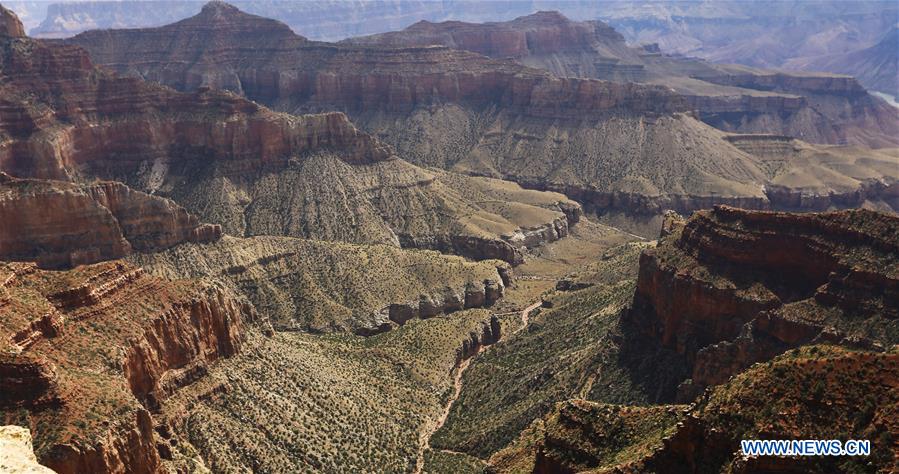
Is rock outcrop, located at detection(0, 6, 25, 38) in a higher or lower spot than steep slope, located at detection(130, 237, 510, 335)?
higher

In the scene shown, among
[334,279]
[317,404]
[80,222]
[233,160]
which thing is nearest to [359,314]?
[334,279]

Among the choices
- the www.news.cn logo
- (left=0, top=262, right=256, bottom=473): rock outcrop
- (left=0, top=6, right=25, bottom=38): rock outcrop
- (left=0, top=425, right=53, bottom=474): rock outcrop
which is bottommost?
(left=0, top=262, right=256, bottom=473): rock outcrop

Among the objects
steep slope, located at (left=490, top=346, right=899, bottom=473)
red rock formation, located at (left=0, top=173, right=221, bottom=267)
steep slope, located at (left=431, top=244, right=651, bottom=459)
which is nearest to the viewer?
steep slope, located at (left=490, top=346, right=899, bottom=473)

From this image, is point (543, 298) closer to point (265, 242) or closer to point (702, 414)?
point (265, 242)

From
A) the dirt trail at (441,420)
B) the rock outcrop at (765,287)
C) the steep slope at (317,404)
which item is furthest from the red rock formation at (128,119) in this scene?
the rock outcrop at (765,287)

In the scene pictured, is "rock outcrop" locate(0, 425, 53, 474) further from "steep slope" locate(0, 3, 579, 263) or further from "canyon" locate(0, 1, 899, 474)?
"steep slope" locate(0, 3, 579, 263)

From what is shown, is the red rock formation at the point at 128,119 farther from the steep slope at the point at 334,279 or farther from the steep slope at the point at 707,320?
the steep slope at the point at 707,320

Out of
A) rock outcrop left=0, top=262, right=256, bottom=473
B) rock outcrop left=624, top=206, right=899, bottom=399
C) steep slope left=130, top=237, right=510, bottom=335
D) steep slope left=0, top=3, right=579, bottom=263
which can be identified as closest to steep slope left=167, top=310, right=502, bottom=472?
rock outcrop left=0, top=262, right=256, bottom=473

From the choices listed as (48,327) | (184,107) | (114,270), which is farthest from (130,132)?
(48,327)
